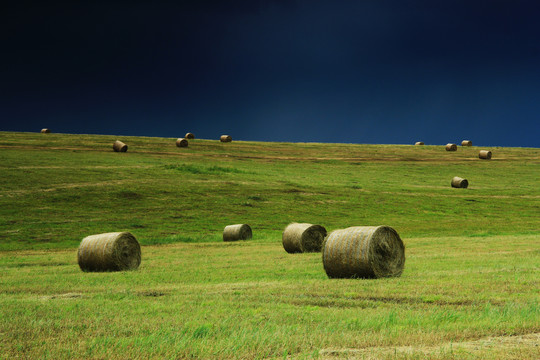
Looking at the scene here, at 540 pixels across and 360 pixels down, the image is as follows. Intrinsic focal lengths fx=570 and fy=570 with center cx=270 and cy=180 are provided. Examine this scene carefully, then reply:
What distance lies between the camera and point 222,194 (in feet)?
181

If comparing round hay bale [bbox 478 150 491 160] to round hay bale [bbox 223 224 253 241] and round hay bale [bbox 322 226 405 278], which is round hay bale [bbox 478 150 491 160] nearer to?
round hay bale [bbox 223 224 253 241]

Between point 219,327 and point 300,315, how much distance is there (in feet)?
5.89

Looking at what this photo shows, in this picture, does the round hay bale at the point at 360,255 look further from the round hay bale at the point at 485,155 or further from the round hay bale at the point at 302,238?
the round hay bale at the point at 485,155

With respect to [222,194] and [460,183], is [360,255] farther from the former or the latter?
[460,183]

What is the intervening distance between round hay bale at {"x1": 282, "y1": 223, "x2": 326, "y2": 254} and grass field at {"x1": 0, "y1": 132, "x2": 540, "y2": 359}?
121 cm

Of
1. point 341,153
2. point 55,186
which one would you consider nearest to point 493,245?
point 55,186

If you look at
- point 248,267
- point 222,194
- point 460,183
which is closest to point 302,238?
point 248,267

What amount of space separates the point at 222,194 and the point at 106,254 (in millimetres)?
32854

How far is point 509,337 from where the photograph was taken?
8695 millimetres

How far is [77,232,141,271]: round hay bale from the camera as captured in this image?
22562 millimetres

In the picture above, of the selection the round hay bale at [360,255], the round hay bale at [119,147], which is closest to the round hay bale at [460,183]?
the round hay bale at [119,147]

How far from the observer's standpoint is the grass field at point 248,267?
8.55 meters

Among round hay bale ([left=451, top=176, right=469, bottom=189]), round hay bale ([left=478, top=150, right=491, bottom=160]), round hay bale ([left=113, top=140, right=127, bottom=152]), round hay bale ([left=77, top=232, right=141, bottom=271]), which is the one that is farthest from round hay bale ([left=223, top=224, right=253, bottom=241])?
round hay bale ([left=478, top=150, right=491, bottom=160])

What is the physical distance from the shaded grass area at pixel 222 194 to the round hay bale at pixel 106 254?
1379 cm
